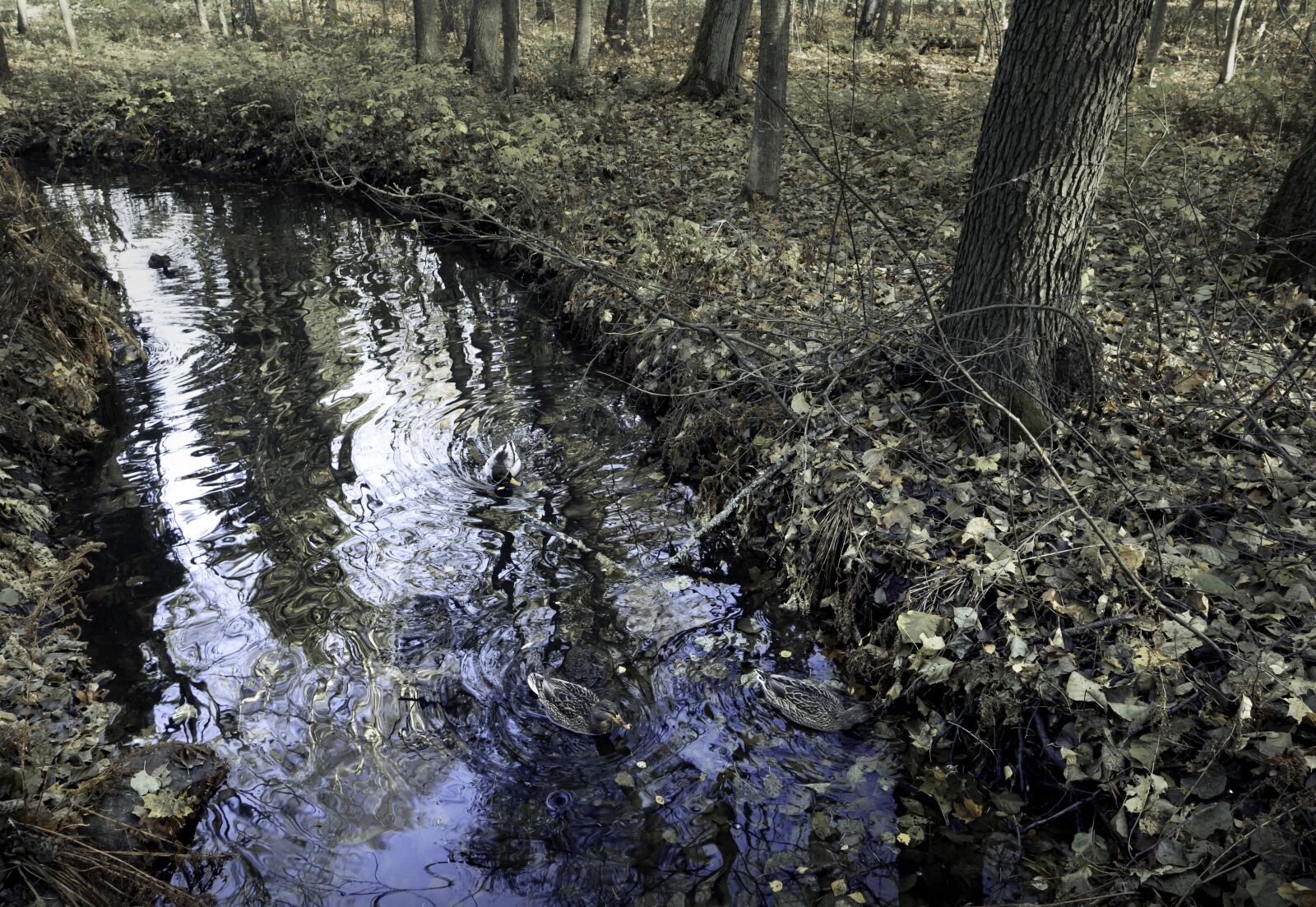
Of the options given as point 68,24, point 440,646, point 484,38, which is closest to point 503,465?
point 440,646

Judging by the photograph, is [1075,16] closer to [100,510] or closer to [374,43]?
[100,510]

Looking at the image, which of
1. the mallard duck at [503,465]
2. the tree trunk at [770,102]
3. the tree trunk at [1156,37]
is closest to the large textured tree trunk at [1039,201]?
the mallard duck at [503,465]

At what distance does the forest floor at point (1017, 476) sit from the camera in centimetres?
378

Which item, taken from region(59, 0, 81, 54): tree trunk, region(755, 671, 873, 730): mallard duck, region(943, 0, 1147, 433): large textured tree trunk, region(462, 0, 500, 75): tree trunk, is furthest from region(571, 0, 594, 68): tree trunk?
A: region(755, 671, 873, 730): mallard duck

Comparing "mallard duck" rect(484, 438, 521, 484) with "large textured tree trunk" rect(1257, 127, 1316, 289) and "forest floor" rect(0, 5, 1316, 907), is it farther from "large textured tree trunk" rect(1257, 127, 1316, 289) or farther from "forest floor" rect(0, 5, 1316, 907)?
"large textured tree trunk" rect(1257, 127, 1316, 289)

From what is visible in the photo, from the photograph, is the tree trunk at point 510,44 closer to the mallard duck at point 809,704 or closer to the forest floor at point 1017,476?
the forest floor at point 1017,476

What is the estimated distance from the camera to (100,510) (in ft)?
21.3

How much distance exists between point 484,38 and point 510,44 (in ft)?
8.49

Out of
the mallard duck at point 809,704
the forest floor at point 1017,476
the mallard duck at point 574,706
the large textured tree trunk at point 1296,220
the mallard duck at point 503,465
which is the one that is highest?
the large textured tree trunk at point 1296,220

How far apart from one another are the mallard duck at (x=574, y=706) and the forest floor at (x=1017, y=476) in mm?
1480

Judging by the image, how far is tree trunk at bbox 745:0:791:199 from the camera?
9.78 meters

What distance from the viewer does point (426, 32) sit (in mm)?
18141

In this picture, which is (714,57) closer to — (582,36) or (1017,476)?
(582,36)

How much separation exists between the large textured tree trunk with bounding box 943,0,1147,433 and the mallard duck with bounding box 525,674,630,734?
301 centimetres
